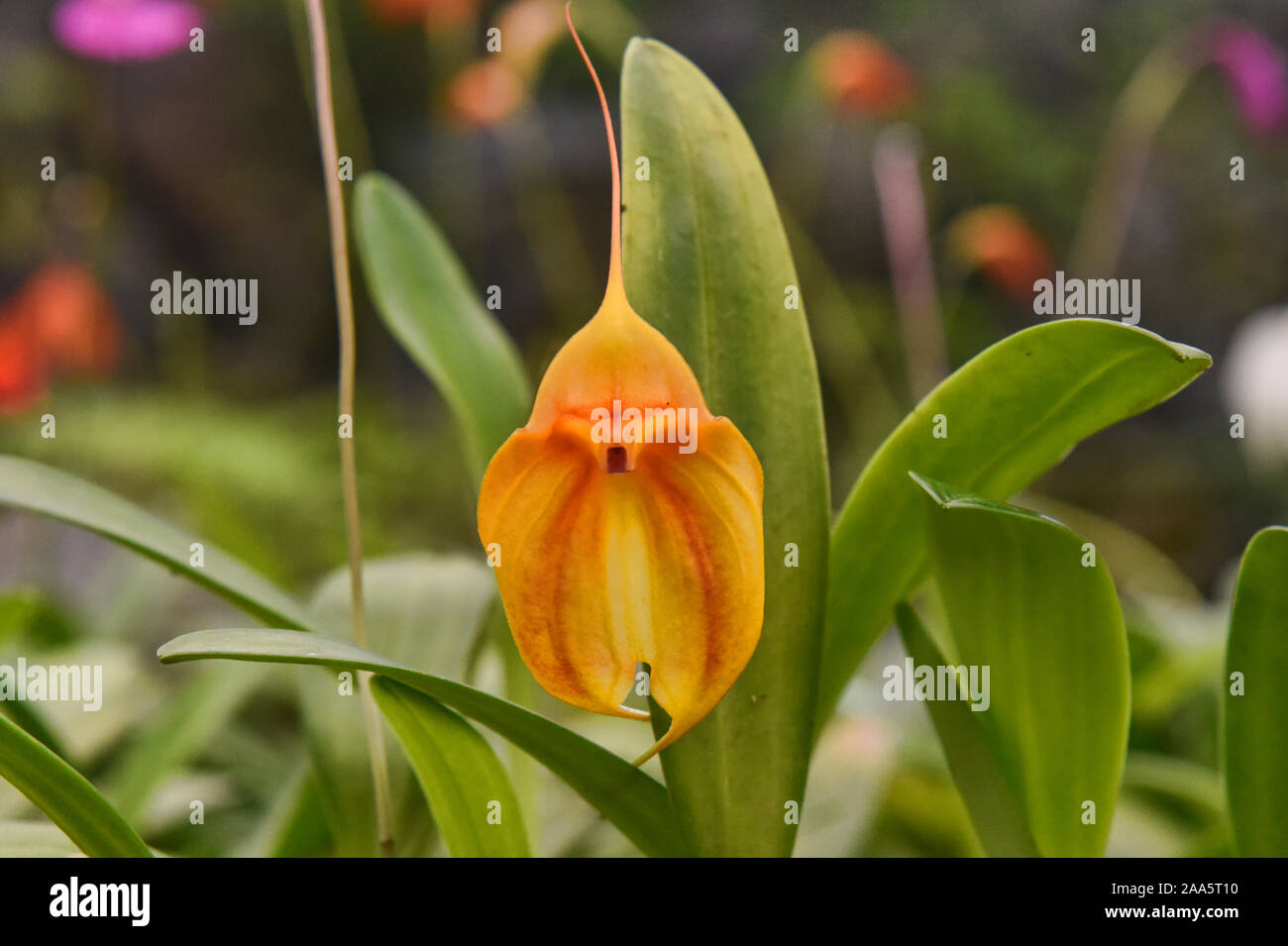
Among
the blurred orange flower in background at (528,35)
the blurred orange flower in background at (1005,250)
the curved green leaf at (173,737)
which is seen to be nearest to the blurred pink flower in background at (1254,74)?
the blurred orange flower in background at (1005,250)

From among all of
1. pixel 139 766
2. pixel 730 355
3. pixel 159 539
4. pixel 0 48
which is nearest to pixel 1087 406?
pixel 730 355

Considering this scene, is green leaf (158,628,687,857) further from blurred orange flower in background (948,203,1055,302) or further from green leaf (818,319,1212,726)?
blurred orange flower in background (948,203,1055,302)

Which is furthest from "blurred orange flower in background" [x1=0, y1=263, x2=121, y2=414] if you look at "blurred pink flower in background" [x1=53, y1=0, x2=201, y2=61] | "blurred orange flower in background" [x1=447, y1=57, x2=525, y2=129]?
"blurred orange flower in background" [x1=447, y1=57, x2=525, y2=129]

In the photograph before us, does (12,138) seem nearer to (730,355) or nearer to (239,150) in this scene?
(239,150)

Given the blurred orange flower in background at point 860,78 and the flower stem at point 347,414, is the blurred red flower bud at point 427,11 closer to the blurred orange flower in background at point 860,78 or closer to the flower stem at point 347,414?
the blurred orange flower in background at point 860,78

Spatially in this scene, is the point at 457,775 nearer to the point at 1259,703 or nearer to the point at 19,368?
the point at 1259,703

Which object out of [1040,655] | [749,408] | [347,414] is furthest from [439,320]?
[1040,655]
